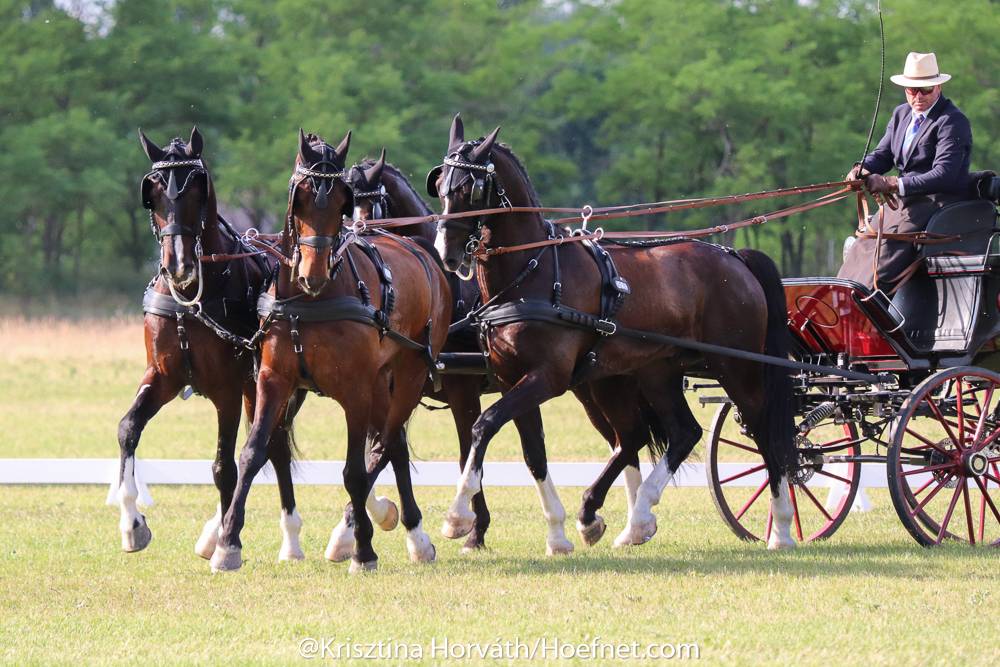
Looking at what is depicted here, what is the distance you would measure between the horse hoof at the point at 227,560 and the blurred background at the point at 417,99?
2711cm

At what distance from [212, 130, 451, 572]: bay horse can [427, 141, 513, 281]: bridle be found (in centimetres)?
47

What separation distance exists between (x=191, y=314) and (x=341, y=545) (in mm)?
1546

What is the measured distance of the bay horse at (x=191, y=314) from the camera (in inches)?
304

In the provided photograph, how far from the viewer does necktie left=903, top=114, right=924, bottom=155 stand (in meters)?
9.20

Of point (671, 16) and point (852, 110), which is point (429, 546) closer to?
point (852, 110)

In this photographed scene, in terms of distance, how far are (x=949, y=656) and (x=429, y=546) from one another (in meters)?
3.39

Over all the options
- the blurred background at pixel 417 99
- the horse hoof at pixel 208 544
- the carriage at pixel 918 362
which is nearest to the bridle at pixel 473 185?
the horse hoof at pixel 208 544

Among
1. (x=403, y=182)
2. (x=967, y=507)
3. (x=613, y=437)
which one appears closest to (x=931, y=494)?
(x=967, y=507)

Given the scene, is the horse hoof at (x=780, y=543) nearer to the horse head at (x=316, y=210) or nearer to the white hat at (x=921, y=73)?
the white hat at (x=921, y=73)

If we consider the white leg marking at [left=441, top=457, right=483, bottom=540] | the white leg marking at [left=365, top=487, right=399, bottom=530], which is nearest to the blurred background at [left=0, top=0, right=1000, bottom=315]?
the white leg marking at [left=365, top=487, right=399, bottom=530]

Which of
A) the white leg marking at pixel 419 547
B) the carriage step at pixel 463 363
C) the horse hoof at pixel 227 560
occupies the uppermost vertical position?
the carriage step at pixel 463 363

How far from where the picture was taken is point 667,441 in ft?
31.7

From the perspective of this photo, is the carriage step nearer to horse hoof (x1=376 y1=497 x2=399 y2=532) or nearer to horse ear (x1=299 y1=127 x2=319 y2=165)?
horse hoof (x1=376 y1=497 x2=399 y2=532)

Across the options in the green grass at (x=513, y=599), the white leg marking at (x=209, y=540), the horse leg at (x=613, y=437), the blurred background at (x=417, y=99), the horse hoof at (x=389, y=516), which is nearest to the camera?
the green grass at (x=513, y=599)
